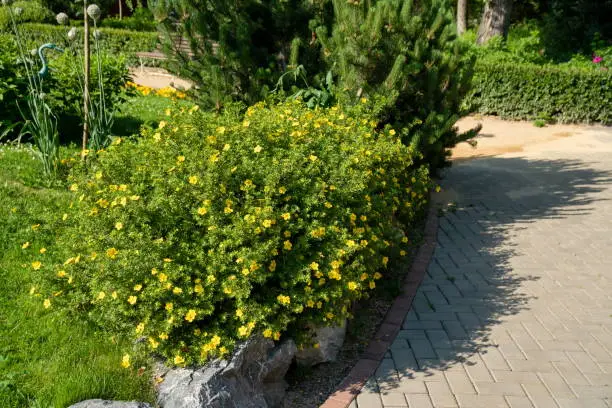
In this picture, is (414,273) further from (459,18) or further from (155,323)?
(459,18)

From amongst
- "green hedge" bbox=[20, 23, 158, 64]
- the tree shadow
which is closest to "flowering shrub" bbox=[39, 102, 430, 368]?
the tree shadow

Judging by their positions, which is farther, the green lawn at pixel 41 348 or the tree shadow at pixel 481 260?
the tree shadow at pixel 481 260

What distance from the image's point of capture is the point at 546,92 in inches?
488

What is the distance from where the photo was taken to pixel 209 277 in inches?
130

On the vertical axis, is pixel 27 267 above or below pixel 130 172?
below

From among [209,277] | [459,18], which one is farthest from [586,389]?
[459,18]

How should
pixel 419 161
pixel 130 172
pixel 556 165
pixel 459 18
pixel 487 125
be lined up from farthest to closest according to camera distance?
pixel 459 18 < pixel 487 125 < pixel 556 165 < pixel 419 161 < pixel 130 172

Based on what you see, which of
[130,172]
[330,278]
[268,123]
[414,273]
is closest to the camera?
[330,278]

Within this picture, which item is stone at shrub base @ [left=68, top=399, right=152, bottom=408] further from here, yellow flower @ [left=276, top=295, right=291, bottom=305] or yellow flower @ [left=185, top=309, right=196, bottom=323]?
yellow flower @ [left=276, top=295, right=291, bottom=305]

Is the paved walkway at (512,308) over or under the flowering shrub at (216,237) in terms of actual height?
under

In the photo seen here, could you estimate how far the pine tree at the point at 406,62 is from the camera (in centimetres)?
611

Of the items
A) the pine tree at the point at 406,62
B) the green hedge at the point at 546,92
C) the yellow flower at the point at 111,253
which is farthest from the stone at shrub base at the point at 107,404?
the green hedge at the point at 546,92

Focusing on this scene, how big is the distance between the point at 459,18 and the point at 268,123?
18.0m

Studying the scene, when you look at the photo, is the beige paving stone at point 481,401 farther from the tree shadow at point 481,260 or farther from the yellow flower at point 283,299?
the yellow flower at point 283,299
